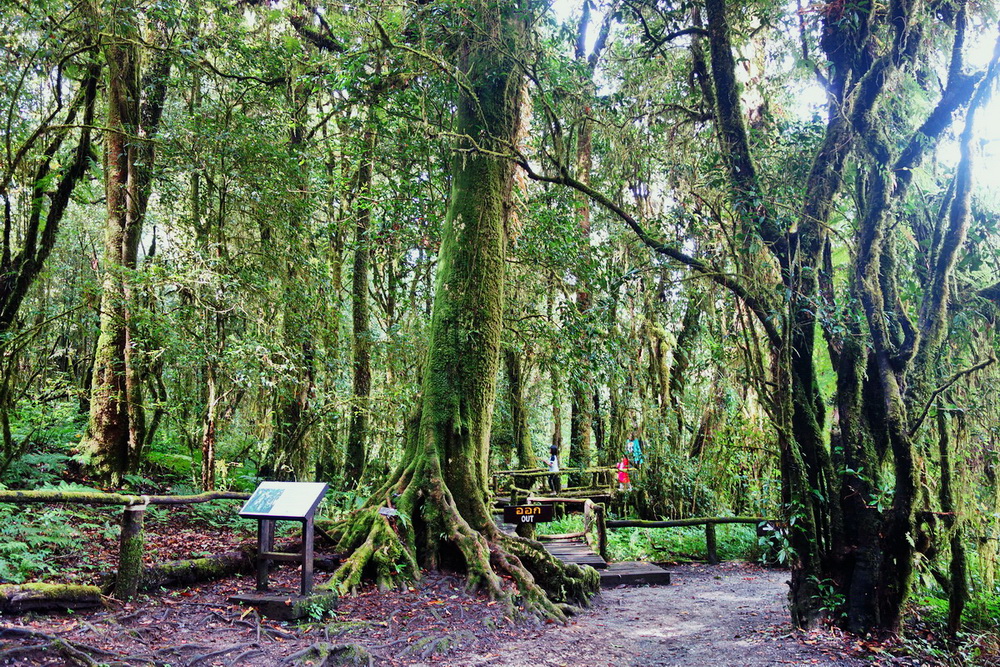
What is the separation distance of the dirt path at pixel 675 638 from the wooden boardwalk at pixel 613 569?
0.69 m

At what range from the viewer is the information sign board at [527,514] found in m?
10.7

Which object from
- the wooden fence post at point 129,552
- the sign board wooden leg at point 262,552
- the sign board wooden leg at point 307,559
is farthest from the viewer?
the sign board wooden leg at point 262,552

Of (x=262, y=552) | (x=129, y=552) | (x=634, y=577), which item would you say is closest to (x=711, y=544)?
(x=634, y=577)

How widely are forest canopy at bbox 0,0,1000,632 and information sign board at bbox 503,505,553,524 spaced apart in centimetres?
168

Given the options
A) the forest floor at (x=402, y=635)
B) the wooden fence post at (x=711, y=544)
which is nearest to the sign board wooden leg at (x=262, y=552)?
the forest floor at (x=402, y=635)

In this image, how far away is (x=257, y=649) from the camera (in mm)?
5137

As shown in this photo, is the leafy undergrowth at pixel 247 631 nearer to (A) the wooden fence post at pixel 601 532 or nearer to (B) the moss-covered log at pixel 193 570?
(B) the moss-covered log at pixel 193 570

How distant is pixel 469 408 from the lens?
8914mm

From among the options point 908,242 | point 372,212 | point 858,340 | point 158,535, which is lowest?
point 158,535

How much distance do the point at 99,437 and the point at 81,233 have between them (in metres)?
11.3

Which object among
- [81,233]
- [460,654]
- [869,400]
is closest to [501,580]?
[460,654]

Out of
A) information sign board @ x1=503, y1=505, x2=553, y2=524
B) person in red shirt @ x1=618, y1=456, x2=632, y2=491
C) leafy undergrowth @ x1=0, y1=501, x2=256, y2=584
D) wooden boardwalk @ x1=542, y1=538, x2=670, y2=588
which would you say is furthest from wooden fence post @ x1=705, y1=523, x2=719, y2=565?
leafy undergrowth @ x1=0, y1=501, x2=256, y2=584

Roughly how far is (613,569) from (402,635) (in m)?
6.11

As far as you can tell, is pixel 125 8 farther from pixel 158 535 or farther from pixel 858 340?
pixel 858 340
